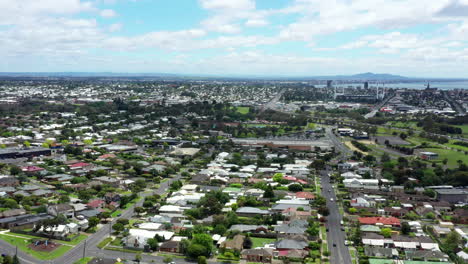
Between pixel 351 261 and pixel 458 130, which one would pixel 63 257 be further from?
pixel 458 130

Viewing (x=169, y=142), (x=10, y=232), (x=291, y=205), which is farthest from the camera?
(x=169, y=142)

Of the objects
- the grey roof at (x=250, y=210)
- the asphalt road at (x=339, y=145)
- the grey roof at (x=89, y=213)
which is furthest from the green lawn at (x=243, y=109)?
the grey roof at (x=89, y=213)

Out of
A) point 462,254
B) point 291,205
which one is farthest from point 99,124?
point 462,254

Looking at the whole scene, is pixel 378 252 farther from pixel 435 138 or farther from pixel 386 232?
pixel 435 138

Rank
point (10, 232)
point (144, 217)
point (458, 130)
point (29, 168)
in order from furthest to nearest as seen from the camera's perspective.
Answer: point (458, 130) < point (29, 168) < point (144, 217) < point (10, 232)

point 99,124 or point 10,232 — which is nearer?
point 10,232

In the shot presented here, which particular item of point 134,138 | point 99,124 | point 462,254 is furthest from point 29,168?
point 462,254

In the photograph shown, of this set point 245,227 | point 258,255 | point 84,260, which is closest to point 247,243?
point 258,255
